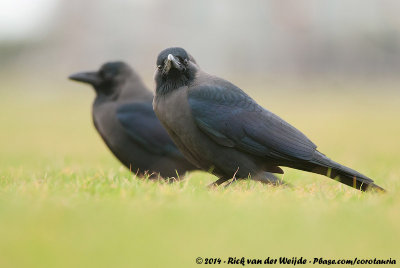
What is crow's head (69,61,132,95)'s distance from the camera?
715 cm

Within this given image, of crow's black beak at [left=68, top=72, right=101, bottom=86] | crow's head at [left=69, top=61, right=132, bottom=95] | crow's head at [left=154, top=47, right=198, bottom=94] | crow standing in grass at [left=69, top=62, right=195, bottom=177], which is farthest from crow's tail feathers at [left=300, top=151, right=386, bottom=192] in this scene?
crow's black beak at [left=68, top=72, right=101, bottom=86]

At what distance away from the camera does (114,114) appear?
6.64m

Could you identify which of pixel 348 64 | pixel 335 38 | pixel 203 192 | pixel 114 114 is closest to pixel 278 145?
pixel 203 192

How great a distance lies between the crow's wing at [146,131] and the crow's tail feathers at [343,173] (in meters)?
1.89

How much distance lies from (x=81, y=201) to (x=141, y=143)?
2.69m

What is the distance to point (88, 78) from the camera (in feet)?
23.7

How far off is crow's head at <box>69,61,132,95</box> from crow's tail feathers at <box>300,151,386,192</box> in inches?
118

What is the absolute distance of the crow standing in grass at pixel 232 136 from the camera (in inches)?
190

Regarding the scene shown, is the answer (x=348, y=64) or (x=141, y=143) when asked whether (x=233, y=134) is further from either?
(x=348, y=64)

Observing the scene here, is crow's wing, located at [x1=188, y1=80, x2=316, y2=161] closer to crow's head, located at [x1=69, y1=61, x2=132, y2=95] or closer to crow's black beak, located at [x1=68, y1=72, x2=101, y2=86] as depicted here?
crow's head, located at [x1=69, y1=61, x2=132, y2=95]

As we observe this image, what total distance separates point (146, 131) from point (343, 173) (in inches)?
95.2

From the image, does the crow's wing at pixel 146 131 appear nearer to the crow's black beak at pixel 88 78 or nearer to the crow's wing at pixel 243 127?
the crow's black beak at pixel 88 78

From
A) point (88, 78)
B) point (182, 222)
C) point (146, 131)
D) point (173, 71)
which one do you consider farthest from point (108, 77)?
point (182, 222)

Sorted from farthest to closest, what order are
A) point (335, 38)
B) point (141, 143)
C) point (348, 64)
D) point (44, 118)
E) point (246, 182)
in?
point (335, 38) → point (348, 64) → point (44, 118) → point (141, 143) → point (246, 182)
